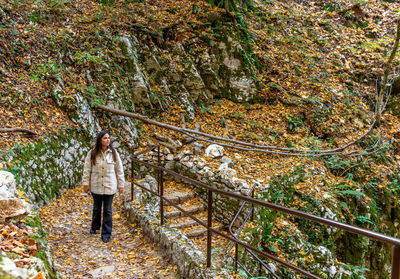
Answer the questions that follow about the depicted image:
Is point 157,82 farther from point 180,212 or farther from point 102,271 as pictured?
point 102,271

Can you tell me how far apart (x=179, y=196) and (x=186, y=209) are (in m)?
0.50

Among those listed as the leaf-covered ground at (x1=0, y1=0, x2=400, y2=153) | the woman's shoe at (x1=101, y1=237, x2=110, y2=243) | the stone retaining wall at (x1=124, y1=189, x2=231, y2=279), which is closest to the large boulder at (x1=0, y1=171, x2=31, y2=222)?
the woman's shoe at (x1=101, y1=237, x2=110, y2=243)

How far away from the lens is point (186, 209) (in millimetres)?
6797

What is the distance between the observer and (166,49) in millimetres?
10062

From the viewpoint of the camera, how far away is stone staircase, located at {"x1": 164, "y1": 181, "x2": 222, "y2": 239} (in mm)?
6217

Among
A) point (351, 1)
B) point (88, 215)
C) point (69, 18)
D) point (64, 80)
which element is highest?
point (351, 1)

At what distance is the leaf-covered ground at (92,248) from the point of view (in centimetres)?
349

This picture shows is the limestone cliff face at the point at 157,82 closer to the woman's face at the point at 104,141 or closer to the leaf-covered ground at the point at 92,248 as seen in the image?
the leaf-covered ground at the point at 92,248

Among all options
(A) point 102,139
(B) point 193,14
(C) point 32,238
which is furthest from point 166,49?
(C) point 32,238

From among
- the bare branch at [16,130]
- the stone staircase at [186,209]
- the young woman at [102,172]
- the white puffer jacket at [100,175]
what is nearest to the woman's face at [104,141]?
the young woman at [102,172]

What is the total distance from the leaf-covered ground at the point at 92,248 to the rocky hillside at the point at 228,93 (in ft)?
2.21

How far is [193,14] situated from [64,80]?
21.7ft

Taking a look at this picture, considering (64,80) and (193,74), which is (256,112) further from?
(64,80)

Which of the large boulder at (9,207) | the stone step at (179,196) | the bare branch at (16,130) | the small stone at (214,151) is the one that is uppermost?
the bare branch at (16,130)
